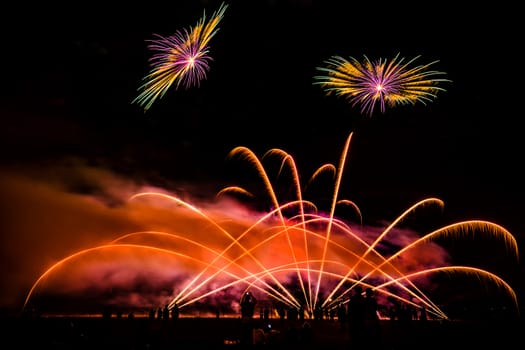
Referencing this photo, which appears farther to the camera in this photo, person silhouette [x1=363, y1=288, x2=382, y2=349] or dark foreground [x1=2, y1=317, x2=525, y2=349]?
dark foreground [x1=2, y1=317, x2=525, y2=349]

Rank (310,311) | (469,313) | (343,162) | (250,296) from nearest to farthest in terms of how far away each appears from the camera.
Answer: (250,296) → (343,162) → (310,311) → (469,313)

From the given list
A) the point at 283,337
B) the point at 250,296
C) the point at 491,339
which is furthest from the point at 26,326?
the point at 491,339

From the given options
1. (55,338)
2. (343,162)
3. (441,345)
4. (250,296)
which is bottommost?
(441,345)

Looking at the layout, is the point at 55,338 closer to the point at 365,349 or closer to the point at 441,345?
the point at 365,349

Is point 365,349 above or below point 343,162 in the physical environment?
below

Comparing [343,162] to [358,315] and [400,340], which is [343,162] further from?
[358,315]

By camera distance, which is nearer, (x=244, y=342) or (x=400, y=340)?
(x=244, y=342)

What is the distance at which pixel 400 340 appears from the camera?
16.2 metres

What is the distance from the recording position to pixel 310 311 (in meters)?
33.6

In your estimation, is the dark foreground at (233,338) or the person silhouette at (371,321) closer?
the person silhouette at (371,321)

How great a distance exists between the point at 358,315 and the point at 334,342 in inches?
204

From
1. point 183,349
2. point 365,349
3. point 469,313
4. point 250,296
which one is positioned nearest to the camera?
point 365,349

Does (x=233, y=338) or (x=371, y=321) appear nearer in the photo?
(x=371, y=321)

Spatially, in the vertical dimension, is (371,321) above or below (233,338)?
above
